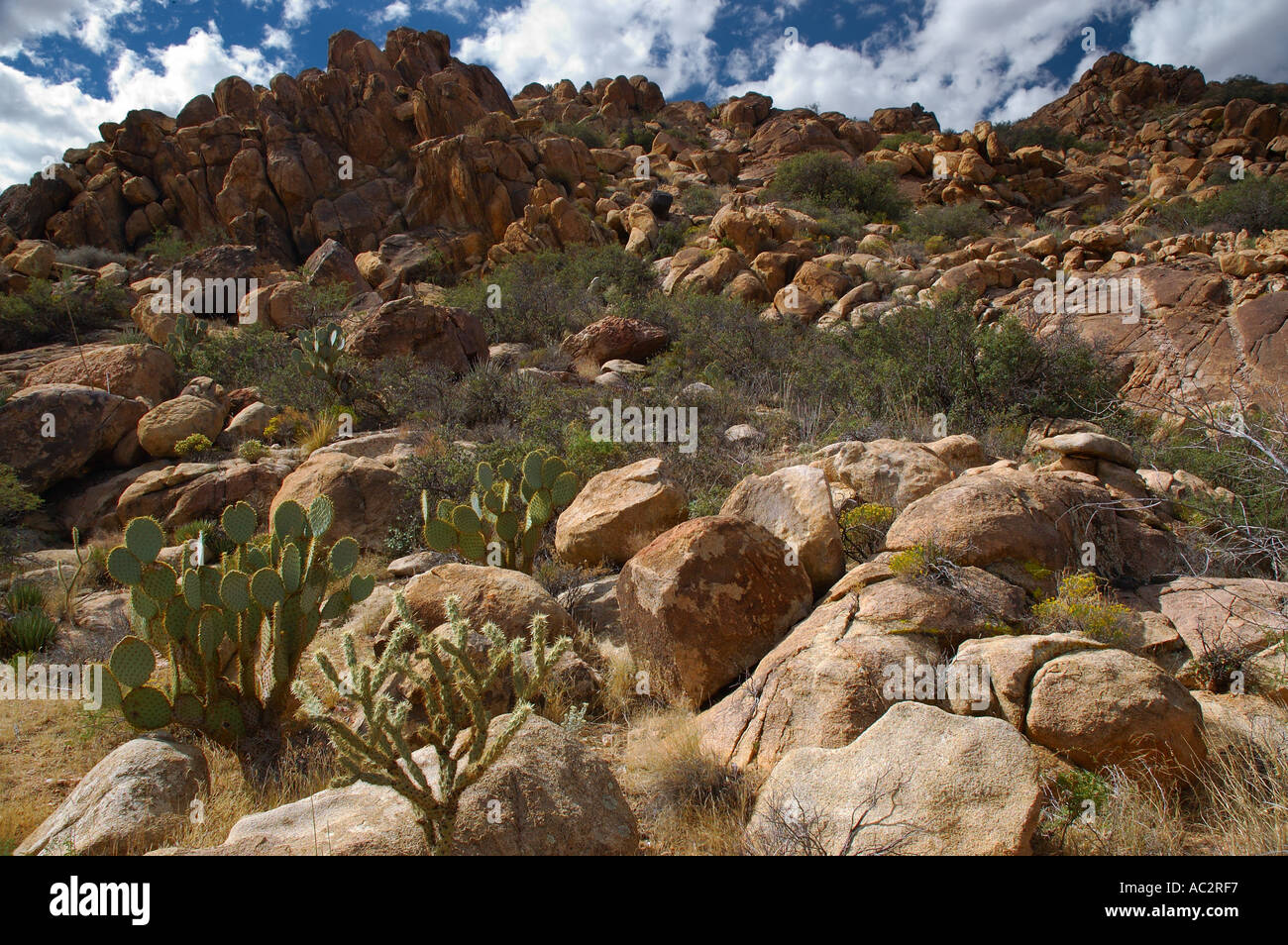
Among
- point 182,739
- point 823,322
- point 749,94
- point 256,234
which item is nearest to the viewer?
point 182,739

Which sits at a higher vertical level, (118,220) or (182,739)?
(118,220)

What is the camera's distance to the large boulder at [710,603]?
3.96 m

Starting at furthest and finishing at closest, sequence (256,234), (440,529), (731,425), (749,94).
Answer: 1. (749,94)
2. (256,234)
3. (731,425)
4. (440,529)

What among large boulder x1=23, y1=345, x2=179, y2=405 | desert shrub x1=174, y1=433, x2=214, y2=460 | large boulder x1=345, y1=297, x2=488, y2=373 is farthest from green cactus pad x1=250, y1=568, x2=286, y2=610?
large boulder x1=23, y1=345, x2=179, y2=405

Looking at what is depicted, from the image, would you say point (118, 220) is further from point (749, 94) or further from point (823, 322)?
point (749, 94)

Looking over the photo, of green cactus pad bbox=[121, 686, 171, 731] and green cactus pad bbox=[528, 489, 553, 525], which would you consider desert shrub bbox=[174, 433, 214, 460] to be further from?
green cactus pad bbox=[121, 686, 171, 731]

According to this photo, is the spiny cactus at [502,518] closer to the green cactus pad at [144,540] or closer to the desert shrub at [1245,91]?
the green cactus pad at [144,540]

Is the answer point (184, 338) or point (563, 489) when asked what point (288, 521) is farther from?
point (184, 338)

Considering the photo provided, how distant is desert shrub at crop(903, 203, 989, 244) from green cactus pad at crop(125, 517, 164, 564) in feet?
64.2

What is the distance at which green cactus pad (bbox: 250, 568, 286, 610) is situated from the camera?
366 centimetres
